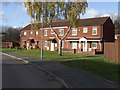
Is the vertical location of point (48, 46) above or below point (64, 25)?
below

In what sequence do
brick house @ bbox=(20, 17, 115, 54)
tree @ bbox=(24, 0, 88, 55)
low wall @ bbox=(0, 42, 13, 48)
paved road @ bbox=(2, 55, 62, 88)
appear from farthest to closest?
1. low wall @ bbox=(0, 42, 13, 48)
2. brick house @ bbox=(20, 17, 115, 54)
3. tree @ bbox=(24, 0, 88, 55)
4. paved road @ bbox=(2, 55, 62, 88)

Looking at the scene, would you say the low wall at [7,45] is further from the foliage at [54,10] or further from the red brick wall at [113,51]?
the red brick wall at [113,51]

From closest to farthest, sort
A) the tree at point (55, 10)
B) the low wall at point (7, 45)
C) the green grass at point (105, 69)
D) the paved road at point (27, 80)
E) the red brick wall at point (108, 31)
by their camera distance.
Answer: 1. the paved road at point (27, 80)
2. the green grass at point (105, 69)
3. the tree at point (55, 10)
4. the red brick wall at point (108, 31)
5. the low wall at point (7, 45)

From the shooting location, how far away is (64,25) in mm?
71312

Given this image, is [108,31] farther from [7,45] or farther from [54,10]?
[7,45]

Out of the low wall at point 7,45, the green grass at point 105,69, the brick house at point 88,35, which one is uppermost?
the brick house at point 88,35

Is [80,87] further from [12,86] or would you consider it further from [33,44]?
[33,44]

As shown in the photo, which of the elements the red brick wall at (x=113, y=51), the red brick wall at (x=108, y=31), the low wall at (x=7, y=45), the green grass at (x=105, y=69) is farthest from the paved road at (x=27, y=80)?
the low wall at (x=7, y=45)

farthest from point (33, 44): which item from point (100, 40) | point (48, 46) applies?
point (100, 40)

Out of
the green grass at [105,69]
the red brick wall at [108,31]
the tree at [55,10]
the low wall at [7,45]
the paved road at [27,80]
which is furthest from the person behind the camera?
the low wall at [7,45]

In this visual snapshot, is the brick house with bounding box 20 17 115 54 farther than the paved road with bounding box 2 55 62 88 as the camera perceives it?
Yes

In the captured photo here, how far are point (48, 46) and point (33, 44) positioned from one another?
8102mm

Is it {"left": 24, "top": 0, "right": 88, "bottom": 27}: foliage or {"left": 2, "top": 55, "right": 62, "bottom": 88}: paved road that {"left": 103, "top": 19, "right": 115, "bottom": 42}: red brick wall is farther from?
{"left": 2, "top": 55, "right": 62, "bottom": 88}: paved road

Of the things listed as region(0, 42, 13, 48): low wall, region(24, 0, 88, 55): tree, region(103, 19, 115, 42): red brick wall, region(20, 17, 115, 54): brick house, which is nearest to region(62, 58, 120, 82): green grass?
region(24, 0, 88, 55): tree
